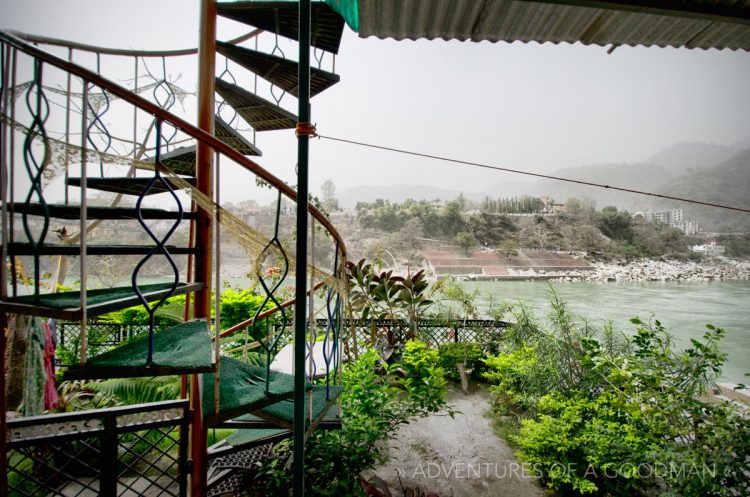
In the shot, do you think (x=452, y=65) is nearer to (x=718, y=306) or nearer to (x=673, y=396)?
(x=718, y=306)

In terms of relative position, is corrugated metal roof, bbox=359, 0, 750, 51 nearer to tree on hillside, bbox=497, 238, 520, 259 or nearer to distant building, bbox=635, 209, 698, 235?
tree on hillside, bbox=497, 238, 520, 259

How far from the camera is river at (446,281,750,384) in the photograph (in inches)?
140

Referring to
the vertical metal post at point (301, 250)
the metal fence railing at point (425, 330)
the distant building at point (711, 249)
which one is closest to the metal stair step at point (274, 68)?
the vertical metal post at point (301, 250)

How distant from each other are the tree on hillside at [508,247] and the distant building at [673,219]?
3180mm

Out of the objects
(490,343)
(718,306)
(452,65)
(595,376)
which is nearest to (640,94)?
(452,65)

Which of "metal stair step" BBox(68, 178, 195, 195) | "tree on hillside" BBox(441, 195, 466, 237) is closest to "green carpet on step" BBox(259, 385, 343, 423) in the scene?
"metal stair step" BBox(68, 178, 195, 195)

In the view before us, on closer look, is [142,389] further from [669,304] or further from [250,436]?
[669,304]

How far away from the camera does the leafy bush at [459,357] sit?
3327 millimetres

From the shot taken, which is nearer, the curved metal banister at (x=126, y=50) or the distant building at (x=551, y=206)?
the curved metal banister at (x=126, y=50)

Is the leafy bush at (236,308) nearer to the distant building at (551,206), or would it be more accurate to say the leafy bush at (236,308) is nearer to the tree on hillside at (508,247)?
the tree on hillside at (508,247)

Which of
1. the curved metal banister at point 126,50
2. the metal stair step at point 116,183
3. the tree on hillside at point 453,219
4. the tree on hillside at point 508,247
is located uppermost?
the curved metal banister at point 126,50

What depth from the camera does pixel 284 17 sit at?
161cm

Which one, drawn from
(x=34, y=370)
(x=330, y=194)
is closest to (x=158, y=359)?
(x=34, y=370)

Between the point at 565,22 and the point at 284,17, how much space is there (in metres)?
1.28
